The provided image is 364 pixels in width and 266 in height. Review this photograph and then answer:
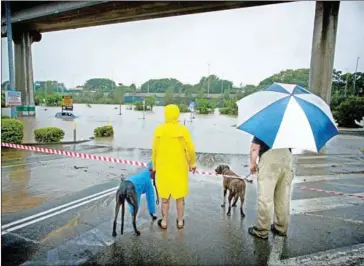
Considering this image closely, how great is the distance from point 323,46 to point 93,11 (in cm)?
1715

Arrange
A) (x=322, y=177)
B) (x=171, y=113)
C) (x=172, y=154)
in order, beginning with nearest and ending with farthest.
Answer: (x=171, y=113) < (x=172, y=154) < (x=322, y=177)

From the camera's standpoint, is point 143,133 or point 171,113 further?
point 143,133

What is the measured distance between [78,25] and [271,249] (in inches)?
1207

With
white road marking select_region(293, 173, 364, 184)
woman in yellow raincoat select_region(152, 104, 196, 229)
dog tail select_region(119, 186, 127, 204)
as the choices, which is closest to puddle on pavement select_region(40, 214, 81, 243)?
dog tail select_region(119, 186, 127, 204)

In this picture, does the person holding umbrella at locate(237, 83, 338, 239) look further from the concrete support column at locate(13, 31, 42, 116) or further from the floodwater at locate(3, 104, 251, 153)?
the concrete support column at locate(13, 31, 42, 116)

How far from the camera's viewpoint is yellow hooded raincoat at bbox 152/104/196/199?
3.75 metres

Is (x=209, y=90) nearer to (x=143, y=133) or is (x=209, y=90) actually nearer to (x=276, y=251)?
(x=143, y=133)

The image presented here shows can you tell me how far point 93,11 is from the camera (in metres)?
22.2

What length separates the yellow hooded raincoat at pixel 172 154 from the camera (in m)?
3.75

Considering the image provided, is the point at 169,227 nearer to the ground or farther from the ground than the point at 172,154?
nearer to the ground

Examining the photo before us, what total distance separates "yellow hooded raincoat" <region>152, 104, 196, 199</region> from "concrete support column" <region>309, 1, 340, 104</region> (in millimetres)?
12205

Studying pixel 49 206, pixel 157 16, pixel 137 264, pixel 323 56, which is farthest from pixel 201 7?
pixel 137 264

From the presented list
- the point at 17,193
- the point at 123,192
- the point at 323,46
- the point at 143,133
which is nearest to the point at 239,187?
the point at 123,192

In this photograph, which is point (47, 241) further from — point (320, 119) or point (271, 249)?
point (320, 119)
